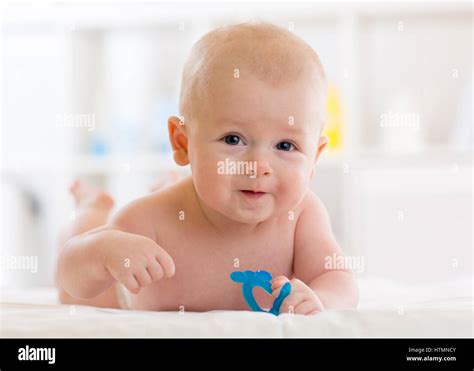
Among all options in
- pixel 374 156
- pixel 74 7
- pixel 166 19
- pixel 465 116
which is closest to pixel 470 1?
pixel 465 116

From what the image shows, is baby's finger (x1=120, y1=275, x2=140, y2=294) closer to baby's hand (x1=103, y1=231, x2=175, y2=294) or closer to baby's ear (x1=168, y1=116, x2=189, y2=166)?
baby's hand (x1=103, y1=231, x2=175, y2=294)

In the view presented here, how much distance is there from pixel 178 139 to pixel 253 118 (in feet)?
0.61

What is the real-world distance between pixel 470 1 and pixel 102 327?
8.59 feet

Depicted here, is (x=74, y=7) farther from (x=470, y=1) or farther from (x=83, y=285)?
(x=83, y=285)

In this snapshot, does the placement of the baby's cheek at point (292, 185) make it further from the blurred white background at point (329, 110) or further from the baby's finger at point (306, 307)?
the blurred white background at point (329, 110)

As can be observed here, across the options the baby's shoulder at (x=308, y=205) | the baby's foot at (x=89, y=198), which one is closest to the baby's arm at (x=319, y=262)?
the baby's shoulder at (x=308, y=205)

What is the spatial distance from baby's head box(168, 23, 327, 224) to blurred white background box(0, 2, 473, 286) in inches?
67.6

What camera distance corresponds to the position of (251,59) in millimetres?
961

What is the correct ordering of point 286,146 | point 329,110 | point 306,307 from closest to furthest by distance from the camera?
1. point 306,307
2. point 286,146
3. point 329,110

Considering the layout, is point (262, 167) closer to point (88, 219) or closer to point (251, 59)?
point (251, 59)

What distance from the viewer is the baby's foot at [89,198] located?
1.45m

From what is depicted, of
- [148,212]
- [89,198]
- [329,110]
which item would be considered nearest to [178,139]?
[148,212]

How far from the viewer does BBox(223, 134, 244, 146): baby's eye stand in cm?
96
